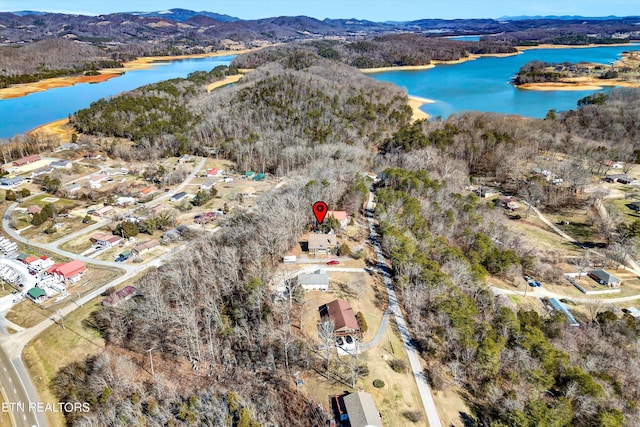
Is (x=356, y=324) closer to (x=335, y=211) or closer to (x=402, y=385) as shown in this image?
(x=402, y=385)

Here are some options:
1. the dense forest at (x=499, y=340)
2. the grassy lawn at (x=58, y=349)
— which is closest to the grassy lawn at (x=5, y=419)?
the grassy lawn at (x=58, y=349)

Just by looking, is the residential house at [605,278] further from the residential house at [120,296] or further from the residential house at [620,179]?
the residential house at [120,296]

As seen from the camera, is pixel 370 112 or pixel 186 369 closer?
pixel 186 369

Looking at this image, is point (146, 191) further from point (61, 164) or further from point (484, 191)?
point (484, 191)

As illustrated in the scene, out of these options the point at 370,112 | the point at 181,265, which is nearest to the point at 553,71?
the point at 370,112

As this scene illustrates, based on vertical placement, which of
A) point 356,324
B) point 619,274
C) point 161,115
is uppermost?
point 161,115

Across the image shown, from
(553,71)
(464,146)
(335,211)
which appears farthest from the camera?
(553,71)

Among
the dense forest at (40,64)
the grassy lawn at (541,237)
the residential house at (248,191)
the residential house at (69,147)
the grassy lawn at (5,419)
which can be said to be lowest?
the grassy lawn at (541,237)

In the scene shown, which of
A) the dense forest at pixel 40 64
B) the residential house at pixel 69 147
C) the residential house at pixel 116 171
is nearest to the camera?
the residential house at pixel 116 171
